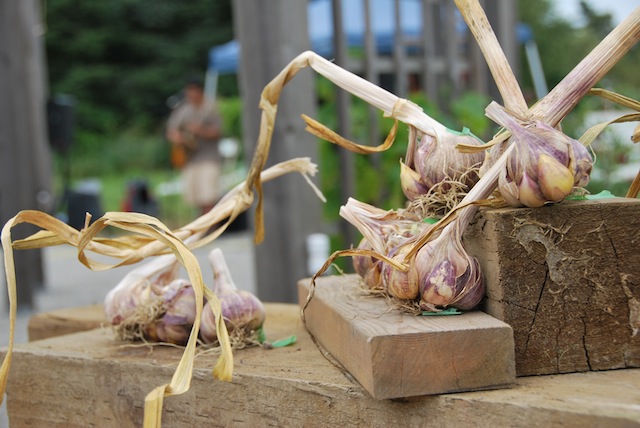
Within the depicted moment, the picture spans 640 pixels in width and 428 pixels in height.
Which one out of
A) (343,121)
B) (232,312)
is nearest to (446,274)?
(232,312)

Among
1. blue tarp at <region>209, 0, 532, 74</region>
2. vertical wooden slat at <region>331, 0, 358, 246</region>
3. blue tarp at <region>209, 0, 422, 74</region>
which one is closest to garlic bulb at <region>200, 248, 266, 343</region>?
vertical wooden slat at <region>331, 0, 358, 246</region>

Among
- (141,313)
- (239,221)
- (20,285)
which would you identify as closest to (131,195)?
(239,221)

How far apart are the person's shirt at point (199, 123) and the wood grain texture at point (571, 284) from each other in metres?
8.20

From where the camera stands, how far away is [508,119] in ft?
3.62

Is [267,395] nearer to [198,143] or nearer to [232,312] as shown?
Result: [232,312]

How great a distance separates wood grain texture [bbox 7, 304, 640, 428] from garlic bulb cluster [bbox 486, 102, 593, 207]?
248 millimetres

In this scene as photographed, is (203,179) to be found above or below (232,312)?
below

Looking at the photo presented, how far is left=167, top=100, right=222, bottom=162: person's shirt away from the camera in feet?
29.9

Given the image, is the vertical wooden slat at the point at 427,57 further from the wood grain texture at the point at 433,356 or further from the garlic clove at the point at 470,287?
the wood grain texture at the point at 433,356

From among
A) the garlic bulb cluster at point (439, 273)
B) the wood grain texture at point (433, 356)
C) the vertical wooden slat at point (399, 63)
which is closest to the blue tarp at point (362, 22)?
the vertical wooden slat at point (399, 63)

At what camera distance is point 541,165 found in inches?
41.2

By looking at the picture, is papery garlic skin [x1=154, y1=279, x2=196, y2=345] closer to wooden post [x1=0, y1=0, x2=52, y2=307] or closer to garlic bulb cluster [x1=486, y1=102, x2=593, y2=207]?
garlic bulb cluster [x1=486, y1=102, x2=593, y2=207]

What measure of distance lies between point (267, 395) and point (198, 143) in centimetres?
835

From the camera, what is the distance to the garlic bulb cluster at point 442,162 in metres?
1.24
